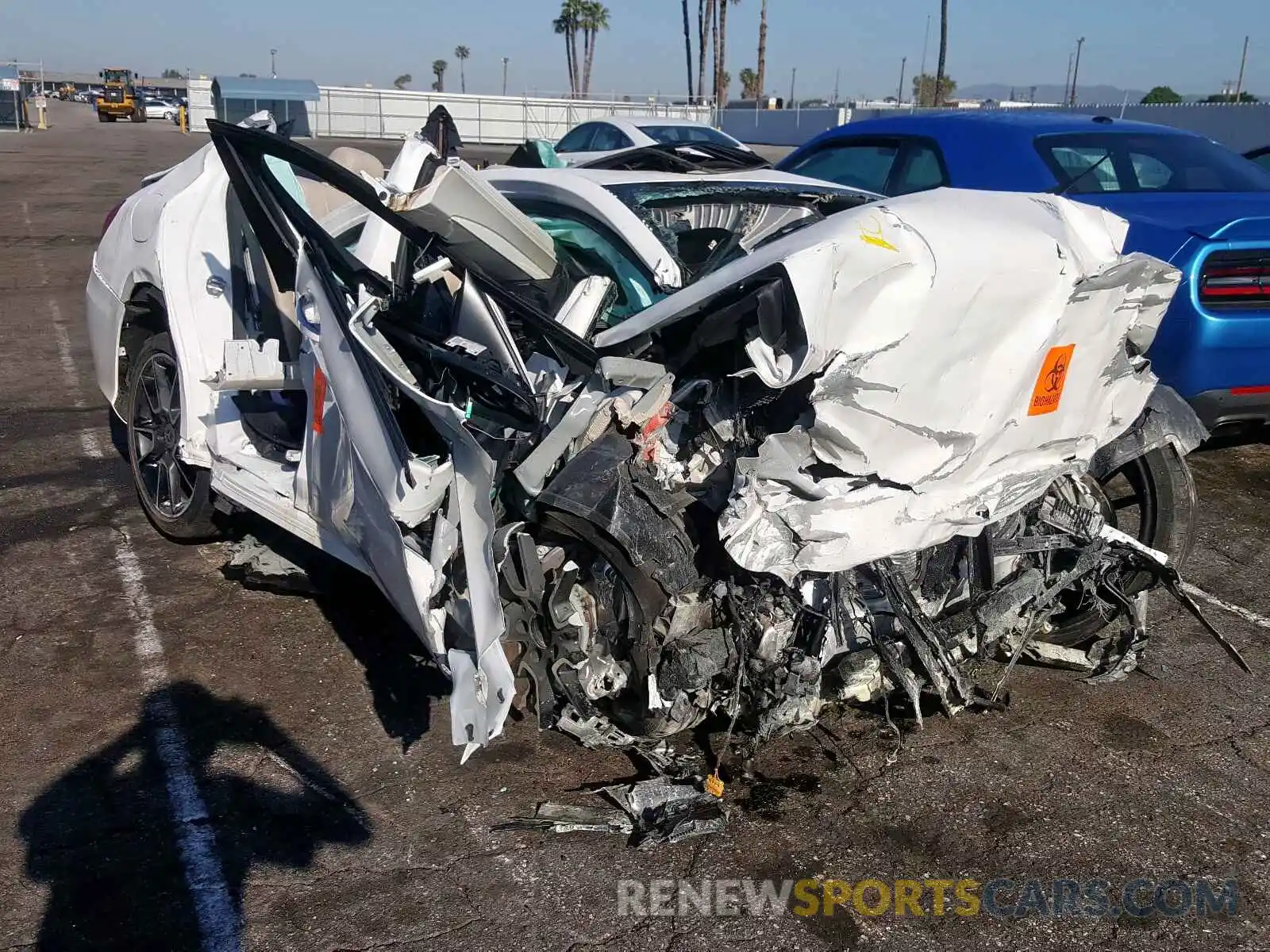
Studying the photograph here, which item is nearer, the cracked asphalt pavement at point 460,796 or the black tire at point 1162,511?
the cracked asphalt pavement at point 460,796

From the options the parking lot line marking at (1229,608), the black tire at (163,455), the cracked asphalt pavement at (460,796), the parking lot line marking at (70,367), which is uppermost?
the black tire at (163,455)

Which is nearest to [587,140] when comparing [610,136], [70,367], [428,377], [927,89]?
[610,136]

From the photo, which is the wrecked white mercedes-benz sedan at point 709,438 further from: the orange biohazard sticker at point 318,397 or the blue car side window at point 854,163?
the blue car side window at point 854,163

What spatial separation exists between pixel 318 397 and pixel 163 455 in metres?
1.66

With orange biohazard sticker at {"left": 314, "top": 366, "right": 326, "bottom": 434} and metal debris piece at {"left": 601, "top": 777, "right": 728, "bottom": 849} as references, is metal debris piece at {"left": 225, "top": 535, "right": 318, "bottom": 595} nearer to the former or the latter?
orange biohazard sticker at {"left": 314, "top": 366, "right": 326, "bottom": 434}

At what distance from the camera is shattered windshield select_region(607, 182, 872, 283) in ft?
12.7

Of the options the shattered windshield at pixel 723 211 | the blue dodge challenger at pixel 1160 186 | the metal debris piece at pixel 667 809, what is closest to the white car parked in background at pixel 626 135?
the blue dodge challenger at pixel 1160 186

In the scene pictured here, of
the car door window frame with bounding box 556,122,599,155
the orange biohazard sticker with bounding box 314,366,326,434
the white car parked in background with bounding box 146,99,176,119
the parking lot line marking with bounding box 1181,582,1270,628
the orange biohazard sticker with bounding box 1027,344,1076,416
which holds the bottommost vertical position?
the parking lot line marking with bounding box 1181,582,1270,628

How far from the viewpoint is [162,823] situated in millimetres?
3027

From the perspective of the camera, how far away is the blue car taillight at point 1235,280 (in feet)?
16.7

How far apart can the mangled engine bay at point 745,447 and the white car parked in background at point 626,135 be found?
11944mm

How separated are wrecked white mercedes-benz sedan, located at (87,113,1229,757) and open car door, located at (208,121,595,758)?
1 centimetres

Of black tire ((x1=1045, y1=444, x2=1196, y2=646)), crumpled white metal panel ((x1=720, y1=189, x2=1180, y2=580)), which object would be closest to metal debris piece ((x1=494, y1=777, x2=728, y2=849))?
crumpled white metal panel ((x1=720, y1=189, x2=1180, y2=580))

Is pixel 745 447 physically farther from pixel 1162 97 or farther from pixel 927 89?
pixel 927 89
